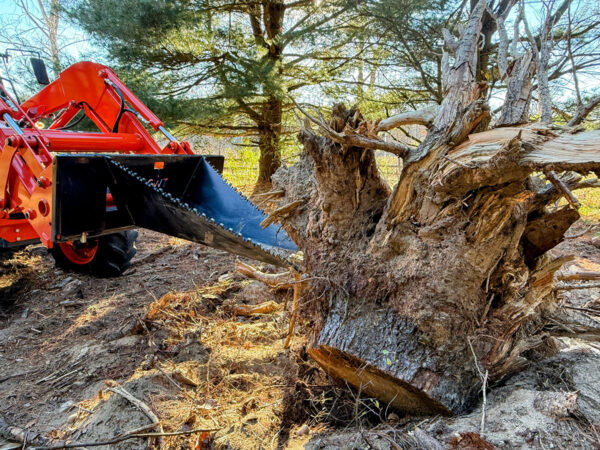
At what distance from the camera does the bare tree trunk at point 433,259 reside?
1.58 meters

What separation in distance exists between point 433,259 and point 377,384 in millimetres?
621

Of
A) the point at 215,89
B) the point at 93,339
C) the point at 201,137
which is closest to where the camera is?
the point at 93,339

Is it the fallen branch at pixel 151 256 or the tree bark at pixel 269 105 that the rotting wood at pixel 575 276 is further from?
the tree bark at pixel 269 105

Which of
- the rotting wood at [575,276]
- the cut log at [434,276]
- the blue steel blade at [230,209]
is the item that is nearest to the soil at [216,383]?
the cut log at [434,276]

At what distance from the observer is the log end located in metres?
1.63

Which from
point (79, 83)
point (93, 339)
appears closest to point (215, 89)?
point (79, 83)

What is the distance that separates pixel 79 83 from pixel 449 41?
3279mm

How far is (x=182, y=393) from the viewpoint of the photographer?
6.54 ft

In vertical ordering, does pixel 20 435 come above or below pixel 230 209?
below

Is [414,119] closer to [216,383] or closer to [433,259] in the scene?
[433,259]

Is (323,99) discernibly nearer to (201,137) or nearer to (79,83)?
(201,137)

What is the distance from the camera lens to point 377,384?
1.73 meters

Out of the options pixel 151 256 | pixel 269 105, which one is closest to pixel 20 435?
pixel 151 256

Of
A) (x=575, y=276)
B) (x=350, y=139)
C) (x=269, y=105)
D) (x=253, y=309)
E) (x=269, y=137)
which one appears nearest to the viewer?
(x=350, y=139)
